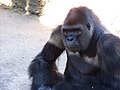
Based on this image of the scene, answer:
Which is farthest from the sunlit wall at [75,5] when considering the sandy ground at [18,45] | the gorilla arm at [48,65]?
the gorilla arm at [48,65]

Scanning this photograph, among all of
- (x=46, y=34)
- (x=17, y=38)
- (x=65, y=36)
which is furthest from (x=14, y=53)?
→ (x=65, y=36)

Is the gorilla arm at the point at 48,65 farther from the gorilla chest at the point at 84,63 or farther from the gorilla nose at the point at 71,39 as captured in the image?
the gorilla nose at the point at 71,39

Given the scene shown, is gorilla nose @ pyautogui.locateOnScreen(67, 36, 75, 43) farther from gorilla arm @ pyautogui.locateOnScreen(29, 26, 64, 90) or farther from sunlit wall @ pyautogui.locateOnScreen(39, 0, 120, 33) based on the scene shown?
sunlit wall @ pyautogui.locateOnScreen(39, 0, 120, 33)

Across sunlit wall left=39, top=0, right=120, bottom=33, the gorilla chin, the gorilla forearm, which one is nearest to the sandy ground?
sunlit wall left=39, top=0, right=120, bottom=33

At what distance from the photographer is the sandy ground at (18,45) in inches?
219

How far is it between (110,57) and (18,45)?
10.7ft

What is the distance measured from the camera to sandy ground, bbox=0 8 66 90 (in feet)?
18.3

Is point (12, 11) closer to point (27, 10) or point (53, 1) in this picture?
point (27, 10)

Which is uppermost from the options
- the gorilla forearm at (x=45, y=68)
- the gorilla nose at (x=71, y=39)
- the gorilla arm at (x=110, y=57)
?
the gorilla nose at (x=71, y=39)

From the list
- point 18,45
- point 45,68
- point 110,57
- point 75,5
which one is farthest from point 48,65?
point 75,5

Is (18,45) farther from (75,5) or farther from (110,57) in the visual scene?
(110,57)

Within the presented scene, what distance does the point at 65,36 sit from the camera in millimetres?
4328

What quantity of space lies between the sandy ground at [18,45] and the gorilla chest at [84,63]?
0.99 m

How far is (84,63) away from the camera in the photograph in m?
4.55
